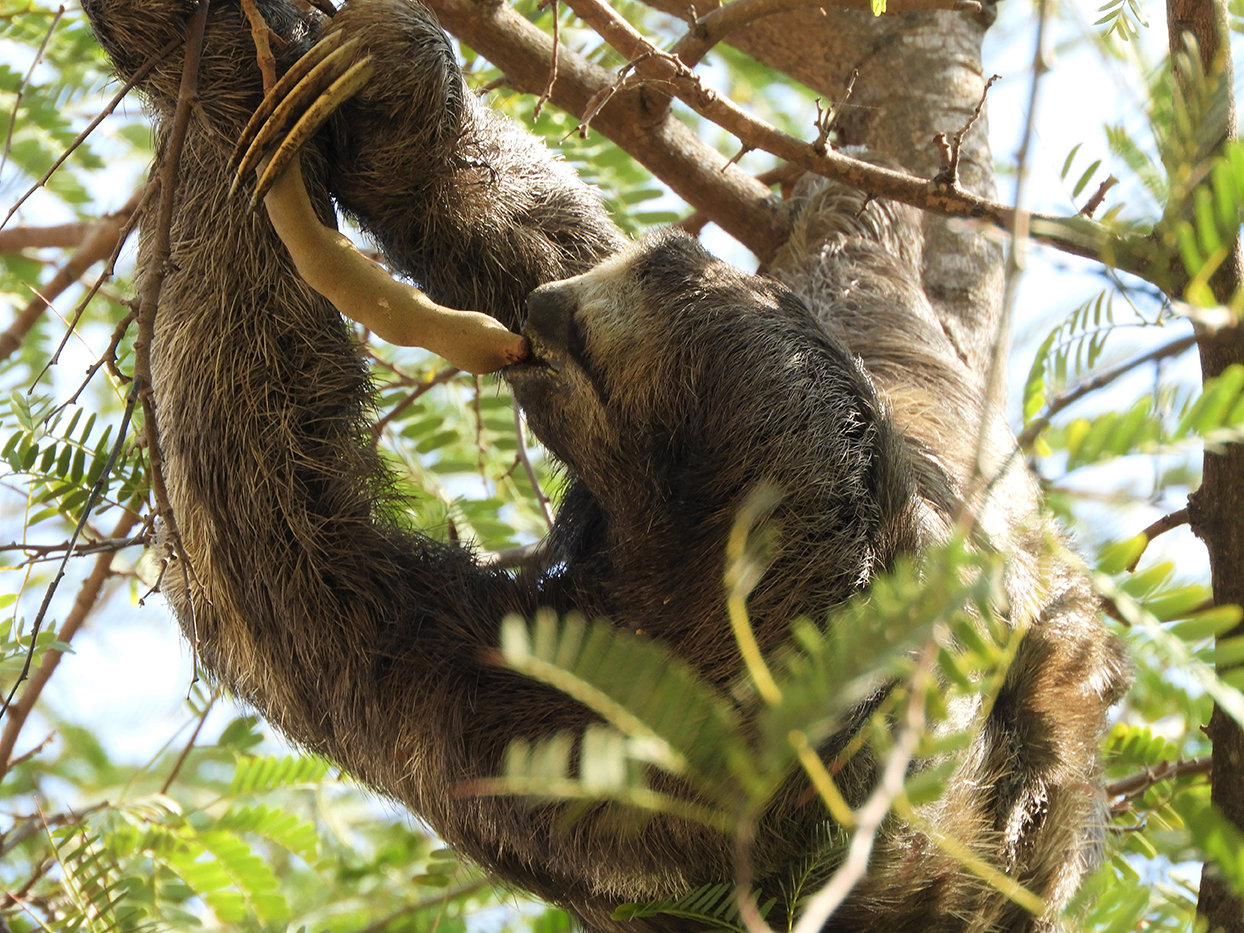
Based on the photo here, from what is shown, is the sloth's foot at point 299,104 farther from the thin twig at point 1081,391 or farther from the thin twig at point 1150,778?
the thin twig at point 1150,778

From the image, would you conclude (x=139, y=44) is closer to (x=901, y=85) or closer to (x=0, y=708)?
(x=0, y=708)

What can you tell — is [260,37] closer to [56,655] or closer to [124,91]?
[124,91]

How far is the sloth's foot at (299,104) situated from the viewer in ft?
9.40

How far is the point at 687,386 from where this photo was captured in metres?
3.08

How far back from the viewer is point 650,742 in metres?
1.52

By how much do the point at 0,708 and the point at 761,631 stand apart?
1.79m

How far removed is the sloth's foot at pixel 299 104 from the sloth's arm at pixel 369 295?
6 cm

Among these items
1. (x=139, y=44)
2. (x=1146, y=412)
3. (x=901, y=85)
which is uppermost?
(x=901, y=85)

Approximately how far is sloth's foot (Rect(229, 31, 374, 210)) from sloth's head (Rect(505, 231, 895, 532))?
726 mm

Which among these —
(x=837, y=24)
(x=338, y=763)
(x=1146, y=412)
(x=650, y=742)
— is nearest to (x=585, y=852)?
Result: (x=338, y=763)

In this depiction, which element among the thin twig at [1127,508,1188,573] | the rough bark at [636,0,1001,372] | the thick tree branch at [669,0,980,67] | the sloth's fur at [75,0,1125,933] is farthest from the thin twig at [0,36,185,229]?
the thin twig at [1127,508,1188,573]

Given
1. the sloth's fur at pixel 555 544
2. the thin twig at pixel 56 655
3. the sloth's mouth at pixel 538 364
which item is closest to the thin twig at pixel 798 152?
the sloth's fur at pixel 555 544

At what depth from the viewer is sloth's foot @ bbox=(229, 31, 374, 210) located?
9.40 ft

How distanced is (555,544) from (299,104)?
1.53m
